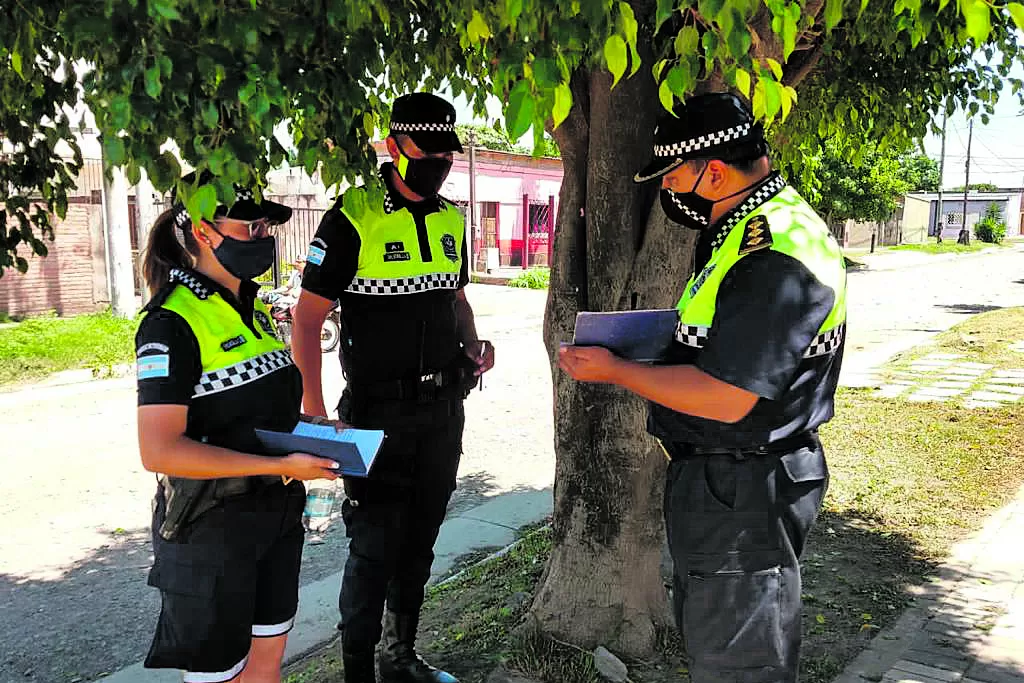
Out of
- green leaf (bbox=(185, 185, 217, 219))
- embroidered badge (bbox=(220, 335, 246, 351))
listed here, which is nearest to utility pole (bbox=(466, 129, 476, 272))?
embroidered badge (bbox=(220, 335, 246, 351))

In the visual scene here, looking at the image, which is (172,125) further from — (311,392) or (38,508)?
(38,508)

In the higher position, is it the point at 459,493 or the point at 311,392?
the point at 311,392

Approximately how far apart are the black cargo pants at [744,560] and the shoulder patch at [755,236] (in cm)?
54

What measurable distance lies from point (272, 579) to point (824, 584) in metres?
2.89

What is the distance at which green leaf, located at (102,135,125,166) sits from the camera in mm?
1614

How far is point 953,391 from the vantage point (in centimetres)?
876

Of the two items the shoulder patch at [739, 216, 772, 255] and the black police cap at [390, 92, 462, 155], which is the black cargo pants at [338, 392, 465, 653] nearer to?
the black police cap at [390, 92, 462, 155]

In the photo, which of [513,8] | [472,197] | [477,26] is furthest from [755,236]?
[472,197]

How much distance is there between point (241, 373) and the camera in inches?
91.8

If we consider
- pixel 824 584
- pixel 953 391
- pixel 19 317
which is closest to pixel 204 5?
pixel 824 584

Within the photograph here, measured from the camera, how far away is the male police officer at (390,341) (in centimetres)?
305

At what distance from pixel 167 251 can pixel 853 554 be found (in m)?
3.83

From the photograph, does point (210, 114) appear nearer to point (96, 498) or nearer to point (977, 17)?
point (977, 17)

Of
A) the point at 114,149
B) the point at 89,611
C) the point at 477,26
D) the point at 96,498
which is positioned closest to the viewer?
the point at 114,149
